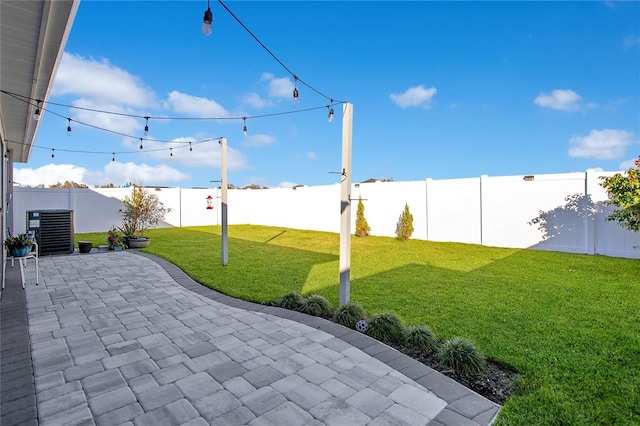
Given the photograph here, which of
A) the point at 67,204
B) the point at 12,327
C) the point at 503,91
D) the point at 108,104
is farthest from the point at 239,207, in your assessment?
the point at 12,327

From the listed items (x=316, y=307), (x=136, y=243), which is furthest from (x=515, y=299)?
(x=136, y=243)

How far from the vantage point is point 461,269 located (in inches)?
260

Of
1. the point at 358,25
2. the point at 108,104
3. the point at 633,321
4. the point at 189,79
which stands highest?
the point at 358,25

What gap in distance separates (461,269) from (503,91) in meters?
5.30

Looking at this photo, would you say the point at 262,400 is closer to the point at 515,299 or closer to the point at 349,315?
the point at 349,315

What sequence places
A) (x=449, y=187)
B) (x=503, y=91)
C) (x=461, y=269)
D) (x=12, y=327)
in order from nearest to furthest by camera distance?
(x=12, y=327) → (x=461, y=269) → (x=503, y=91) → (x=449, y=187)

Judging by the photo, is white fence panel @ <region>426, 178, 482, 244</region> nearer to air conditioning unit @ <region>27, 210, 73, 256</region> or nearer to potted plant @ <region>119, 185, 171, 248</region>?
potted plant @ <region>119, 185, 171, 248</region>

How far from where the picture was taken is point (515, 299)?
4512mm

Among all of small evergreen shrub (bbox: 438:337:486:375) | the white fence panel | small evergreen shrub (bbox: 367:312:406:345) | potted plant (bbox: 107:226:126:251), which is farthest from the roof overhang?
the white fence panel

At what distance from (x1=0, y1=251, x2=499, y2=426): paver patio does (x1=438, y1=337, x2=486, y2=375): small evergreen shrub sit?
20cm

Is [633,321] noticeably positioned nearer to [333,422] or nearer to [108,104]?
[333,422]

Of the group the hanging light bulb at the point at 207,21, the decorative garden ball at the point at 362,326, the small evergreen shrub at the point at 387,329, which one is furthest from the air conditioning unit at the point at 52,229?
the small evergreen shrub at the point at 387,329

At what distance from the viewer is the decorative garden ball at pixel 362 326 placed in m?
3.29

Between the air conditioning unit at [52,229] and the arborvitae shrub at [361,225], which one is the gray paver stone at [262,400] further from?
the arborvitae shrub at [361,225]
